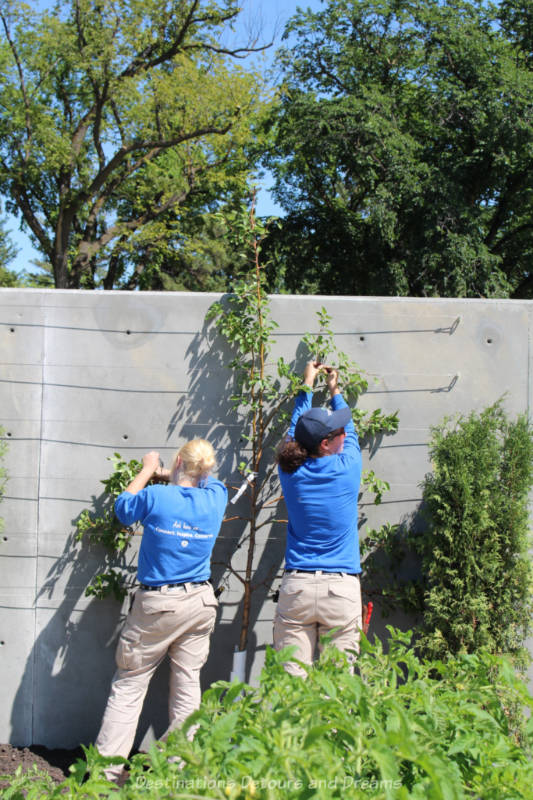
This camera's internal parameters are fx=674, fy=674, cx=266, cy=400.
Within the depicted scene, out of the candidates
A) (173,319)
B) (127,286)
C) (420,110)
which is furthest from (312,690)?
(127,286)

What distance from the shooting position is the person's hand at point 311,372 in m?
3.82

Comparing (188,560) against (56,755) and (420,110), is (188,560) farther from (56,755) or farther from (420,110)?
(420,110)

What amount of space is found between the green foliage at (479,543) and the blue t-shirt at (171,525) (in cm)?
121

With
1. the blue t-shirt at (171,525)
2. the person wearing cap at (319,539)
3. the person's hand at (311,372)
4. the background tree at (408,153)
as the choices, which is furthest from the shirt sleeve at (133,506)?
the background tree at (408,153)

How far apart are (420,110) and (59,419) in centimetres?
1602

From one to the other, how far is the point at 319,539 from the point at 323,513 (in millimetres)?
138

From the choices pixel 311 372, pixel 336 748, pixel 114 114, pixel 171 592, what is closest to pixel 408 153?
pixel 114 114

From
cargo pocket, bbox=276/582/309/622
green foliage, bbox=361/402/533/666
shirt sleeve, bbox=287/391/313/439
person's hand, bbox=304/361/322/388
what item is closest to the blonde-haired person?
cargo pocket, bbox=276/582/309/622

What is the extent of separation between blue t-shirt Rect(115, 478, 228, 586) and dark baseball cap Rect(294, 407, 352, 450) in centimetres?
54

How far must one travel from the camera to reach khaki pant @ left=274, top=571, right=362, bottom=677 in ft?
10.7

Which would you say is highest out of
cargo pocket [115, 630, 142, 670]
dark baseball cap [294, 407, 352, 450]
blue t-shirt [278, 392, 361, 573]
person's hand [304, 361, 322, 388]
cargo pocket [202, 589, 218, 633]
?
person's hand [304, 361, 322, 388]

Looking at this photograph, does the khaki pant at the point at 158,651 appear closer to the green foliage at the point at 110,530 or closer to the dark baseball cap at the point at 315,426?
the green foliage at the point at 110,530

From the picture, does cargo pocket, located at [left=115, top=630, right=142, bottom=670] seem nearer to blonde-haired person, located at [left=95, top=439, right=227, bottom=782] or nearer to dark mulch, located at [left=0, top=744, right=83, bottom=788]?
blonde-haired person, located at [left=95, top=439, right=227, bottom=782]

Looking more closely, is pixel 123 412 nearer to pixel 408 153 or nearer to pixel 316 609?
pixel 316 609
